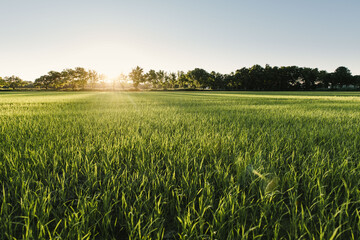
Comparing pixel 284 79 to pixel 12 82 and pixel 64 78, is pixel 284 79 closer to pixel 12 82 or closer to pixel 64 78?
pixel 64 78

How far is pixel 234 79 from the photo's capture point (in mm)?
85062

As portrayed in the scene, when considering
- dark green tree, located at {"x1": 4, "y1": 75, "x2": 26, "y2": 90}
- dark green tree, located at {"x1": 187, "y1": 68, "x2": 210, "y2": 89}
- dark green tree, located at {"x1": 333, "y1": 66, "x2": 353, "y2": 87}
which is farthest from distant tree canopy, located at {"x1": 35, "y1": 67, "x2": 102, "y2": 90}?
dark green tree, located at {"x1": 333, "y1": 66, "x2": 353, "y2": 87}

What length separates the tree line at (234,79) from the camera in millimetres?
75125

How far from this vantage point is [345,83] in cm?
7688

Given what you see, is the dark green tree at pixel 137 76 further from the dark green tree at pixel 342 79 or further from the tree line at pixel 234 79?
the dark green tree at pixel 342 79

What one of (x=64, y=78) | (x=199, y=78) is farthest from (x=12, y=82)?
(x=199, y=78)

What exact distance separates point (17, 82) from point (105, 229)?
424 ft

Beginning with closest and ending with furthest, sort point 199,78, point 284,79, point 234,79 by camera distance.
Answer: point 284,79
point 234,79
point 199,78

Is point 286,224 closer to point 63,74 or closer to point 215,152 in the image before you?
point 215,152

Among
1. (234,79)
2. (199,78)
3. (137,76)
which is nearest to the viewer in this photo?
(234,79)

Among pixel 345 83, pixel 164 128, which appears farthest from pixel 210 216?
pixel 345 83

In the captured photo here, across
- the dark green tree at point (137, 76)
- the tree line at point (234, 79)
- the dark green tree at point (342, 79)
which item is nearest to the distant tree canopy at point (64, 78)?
the tree line at point (234, 79)

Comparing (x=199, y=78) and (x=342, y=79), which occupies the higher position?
(x=199, y=78)

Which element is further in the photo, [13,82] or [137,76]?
[137,76]
